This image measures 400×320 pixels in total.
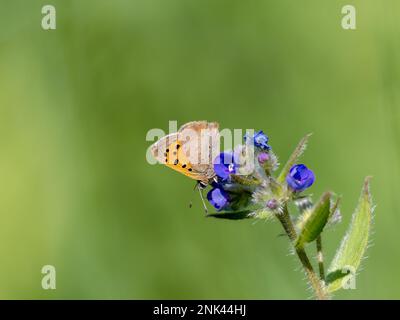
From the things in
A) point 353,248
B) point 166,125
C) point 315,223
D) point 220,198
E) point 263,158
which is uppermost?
point 166,125

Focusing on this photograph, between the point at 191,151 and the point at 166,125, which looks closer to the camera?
the point at 191,151

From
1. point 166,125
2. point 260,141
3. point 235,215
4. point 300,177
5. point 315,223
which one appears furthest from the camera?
point 166,125

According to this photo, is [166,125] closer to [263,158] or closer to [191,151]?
[191,151]

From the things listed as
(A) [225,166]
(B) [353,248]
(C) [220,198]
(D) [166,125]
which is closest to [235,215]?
(C) [220,198]

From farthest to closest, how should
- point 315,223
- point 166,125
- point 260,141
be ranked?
point 166,125 < point 260,141 < point 315,223

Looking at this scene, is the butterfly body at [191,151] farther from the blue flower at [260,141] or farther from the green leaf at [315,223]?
the green leaf at [315,223]

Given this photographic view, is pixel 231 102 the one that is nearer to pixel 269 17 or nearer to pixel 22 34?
pixel 269 17

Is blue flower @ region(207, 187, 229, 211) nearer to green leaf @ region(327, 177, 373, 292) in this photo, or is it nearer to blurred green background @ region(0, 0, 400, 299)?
green leaf @ region(327, 177, 373, 292)
